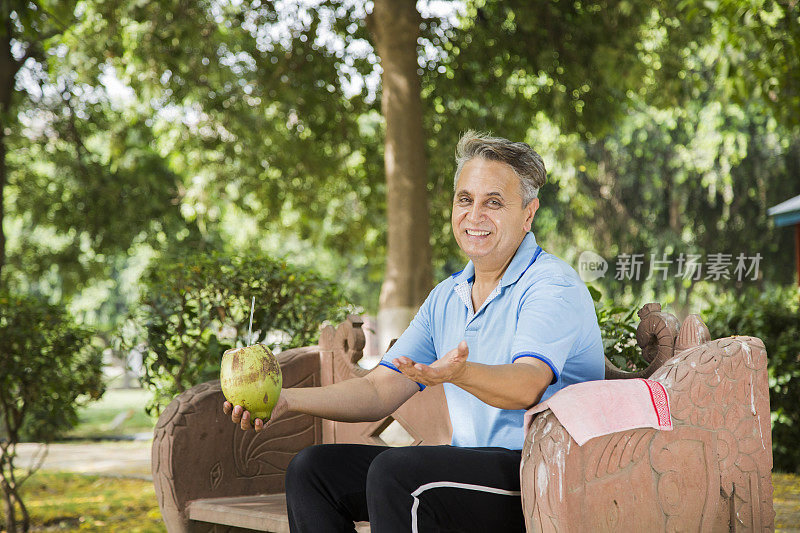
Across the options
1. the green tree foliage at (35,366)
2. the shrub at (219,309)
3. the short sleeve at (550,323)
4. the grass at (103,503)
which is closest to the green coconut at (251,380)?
the short sleeve at (550,323)

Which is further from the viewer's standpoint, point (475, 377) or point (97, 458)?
point (97, 458)

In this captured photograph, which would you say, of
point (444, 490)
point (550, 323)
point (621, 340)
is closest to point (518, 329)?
point (550, 323)

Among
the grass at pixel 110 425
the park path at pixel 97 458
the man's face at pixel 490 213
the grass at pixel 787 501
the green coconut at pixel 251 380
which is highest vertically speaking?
the man's face at pixel 490 213

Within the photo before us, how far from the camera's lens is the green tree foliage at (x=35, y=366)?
5934 mm

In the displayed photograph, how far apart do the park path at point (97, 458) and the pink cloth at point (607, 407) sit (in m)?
7.37

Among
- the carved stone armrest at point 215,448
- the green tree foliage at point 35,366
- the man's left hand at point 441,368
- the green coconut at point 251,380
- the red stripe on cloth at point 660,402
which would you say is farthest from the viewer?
the green tree foliage at point 35,366

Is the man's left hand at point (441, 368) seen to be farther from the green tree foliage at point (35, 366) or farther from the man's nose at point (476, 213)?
the green tree foliage at point (35, 366)

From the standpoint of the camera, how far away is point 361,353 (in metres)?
3.58

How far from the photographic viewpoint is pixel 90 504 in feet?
24.1

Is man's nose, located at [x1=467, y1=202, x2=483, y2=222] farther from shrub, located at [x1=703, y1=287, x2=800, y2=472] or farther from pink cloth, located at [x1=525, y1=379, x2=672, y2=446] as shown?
shrub, located at [x1=703, y1=287, x2=800, y2=472]

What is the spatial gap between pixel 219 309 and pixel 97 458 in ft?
23.5

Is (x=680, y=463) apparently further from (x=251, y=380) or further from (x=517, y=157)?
(x=251, y=380)

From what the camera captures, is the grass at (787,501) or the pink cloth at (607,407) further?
the grass at (787,501)

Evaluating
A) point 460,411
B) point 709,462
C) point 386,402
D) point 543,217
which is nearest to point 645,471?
point 709,462
